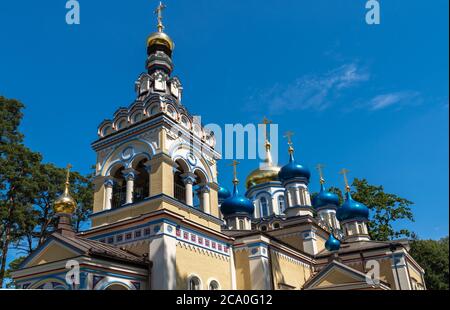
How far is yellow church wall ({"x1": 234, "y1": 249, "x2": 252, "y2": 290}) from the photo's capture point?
1398 cm

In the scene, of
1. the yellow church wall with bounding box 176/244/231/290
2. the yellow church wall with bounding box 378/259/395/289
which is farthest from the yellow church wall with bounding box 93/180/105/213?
the yellow church wall with bounding box 378/259/395/289

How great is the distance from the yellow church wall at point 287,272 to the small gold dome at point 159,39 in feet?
30.8

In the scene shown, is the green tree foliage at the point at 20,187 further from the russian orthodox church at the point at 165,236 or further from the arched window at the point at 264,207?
the arched window at the point at 264,207

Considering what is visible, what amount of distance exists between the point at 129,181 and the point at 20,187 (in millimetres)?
8305

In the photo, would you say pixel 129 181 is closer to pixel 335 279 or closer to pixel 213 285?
pixel 213 285

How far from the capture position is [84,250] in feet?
31.7

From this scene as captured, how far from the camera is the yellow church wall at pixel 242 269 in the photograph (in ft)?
45.9

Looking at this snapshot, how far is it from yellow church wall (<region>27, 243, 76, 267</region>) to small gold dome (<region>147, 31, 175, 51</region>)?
370 inches

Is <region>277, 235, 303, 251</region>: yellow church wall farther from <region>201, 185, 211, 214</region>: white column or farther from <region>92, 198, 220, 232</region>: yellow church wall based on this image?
<region>92, 198, 220, 232</region>: yellow church wall

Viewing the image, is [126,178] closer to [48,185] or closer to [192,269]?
[192,269]

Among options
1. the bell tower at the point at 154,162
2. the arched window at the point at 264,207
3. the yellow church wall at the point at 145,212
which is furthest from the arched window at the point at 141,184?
the arched window at the point at 264,207

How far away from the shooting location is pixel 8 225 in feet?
61.5
